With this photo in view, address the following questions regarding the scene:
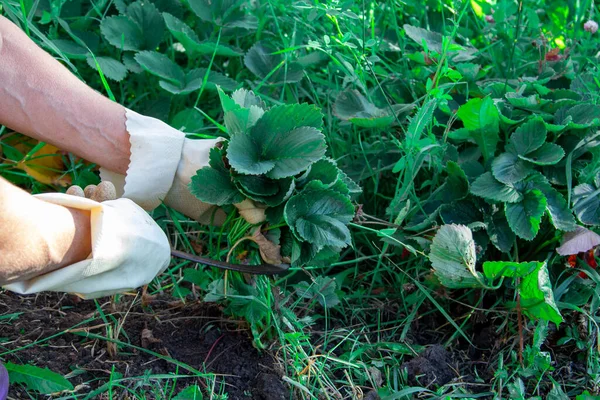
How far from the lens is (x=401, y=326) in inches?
64.1

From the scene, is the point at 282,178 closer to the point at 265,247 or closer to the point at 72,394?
the point at 265,247

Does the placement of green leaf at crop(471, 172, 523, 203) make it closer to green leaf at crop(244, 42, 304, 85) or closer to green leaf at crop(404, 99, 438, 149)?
green leaf at crop(404, 99, 438, 149)

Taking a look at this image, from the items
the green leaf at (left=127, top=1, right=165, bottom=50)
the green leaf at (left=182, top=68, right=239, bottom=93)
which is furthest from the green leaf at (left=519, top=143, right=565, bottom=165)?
the green leaf at (left=127, top=1, right=165, bottom=50)

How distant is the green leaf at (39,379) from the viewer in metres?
1.29

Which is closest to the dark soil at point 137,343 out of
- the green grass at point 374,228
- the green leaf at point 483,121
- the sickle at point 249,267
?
the green grass at point 374,228

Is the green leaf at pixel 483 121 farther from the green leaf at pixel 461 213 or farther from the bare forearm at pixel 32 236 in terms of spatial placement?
the bare forearm at pixel 32 236

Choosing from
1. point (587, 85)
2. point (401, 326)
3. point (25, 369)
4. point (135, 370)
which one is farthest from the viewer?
point (587, 85)

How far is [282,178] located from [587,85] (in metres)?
0.93

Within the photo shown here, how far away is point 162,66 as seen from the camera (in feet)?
6.27

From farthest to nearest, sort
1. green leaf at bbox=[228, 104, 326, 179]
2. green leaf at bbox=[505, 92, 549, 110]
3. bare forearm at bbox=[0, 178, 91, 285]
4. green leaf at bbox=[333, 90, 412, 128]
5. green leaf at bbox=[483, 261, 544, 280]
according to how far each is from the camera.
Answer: green leaf at bbox=[333, 90, 412, 128], green leaf at bbox=[505, 92, 549, 110], green leaf at bbox=[483, 261, 544, 280], green leaf at bbox=[228, 104, 326, 179], bare forearm at bbox=[0, 178, 91, 285]

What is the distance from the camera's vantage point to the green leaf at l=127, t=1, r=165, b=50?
6.47 feet

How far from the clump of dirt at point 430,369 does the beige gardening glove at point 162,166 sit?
0.52m

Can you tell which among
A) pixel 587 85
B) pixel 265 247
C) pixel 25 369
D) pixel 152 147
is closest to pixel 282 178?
pixel 265 247

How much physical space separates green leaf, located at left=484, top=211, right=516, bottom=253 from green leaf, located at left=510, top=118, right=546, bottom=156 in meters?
0.15
